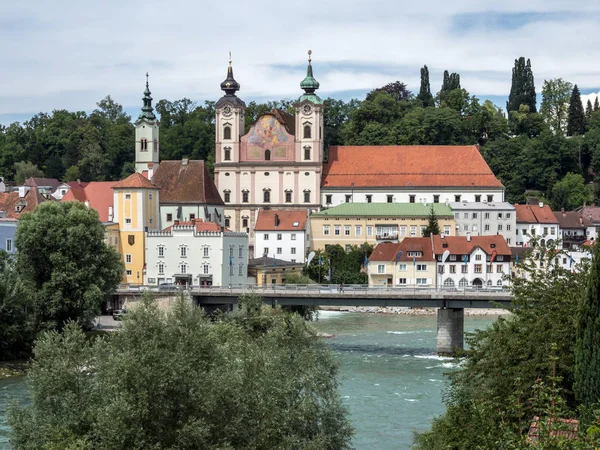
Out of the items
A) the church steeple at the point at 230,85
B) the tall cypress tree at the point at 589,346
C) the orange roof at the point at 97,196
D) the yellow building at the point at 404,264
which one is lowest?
the tall cypress tree at the point at 589,346

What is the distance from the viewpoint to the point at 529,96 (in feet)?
388

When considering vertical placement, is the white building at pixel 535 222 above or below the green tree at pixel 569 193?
below

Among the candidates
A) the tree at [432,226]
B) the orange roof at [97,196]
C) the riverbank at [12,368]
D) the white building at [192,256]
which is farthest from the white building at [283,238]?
the riverbank at [12,368]

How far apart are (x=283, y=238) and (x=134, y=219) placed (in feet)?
47.5

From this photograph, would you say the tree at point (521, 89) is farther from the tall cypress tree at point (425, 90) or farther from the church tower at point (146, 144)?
the church tower at point (146, 144)

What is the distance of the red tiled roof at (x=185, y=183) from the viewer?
72.1 m

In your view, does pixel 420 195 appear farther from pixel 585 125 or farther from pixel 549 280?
pixel 549 280

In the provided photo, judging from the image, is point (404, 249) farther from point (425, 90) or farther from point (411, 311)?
point (425, 90)

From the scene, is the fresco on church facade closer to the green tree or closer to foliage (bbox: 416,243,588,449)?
the green tree

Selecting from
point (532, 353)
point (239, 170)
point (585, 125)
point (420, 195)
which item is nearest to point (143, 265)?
point (239, 170)

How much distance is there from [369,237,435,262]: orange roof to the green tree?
87.3ft

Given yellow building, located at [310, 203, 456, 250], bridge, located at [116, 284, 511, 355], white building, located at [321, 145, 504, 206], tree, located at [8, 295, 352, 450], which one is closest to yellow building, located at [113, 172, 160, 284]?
bridge, located at [116, 284, 511, 355]

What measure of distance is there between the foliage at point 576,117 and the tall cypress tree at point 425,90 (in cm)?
1381

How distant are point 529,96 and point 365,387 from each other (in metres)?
86.8
